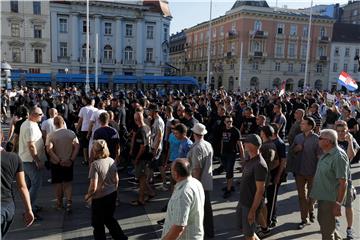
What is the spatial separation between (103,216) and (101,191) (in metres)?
0.38

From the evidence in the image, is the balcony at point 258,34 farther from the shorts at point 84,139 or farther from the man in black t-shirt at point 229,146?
the man in black t-shirt at point 229,146

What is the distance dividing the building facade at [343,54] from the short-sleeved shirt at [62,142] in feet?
229

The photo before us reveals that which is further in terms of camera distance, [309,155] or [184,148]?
[184,148]

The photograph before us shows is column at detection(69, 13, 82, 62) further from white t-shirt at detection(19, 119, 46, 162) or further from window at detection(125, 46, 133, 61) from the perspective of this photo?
white t-shirt at detection(19, 119, 46, 162)

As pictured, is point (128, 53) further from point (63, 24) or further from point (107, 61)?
point (63, 24)

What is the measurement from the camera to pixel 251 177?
15.1 feet

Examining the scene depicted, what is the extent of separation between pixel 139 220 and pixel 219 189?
102 inches

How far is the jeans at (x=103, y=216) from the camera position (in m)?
4.96

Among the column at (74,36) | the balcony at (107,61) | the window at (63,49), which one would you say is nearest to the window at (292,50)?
the balcony at (107,61)

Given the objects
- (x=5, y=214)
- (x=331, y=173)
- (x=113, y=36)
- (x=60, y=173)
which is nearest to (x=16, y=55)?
(x=113, y=36)

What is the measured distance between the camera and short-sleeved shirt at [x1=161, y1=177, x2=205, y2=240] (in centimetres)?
329

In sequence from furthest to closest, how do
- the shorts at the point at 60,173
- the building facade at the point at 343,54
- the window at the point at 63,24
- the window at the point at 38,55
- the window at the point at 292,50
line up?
the building facade at the point at 343,54, the window at the point at 292,50, the window at the point at 38,55, the window at the point at 63,24, the shorts at the point at 60,173

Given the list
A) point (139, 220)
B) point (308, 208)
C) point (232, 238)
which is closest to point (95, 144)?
point (139, 220)

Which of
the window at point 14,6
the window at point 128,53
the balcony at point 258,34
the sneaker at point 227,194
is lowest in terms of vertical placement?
the sneaker at point 227,194
